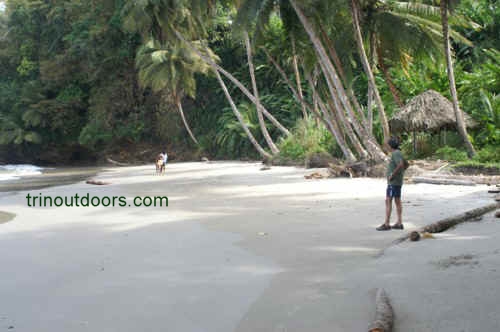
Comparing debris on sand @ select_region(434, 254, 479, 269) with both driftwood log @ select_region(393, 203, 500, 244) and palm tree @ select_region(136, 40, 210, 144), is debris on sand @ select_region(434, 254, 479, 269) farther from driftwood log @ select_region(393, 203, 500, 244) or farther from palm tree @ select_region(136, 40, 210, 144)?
palm tree @ select_region(136, 40, 210, 144)

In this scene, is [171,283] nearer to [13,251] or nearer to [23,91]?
[13,251]

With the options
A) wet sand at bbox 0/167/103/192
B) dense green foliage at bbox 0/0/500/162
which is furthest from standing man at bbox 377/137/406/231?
wet sand at bbox 0/167/103/192

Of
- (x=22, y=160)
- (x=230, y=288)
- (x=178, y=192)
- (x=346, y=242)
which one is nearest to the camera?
(x=230, y=288)

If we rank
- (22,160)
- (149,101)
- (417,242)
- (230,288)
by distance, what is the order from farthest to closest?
(22,160) < (149,101) < (417,242) < (230,288)

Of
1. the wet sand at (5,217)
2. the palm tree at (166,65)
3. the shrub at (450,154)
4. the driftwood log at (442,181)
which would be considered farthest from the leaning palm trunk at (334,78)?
the palm tree at (166,65)

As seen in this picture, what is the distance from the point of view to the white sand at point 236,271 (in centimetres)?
353

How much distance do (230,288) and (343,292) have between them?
0.98m

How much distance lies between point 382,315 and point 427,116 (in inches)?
494

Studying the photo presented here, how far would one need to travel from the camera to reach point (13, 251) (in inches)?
236

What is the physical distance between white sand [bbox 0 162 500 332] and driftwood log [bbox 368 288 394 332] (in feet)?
0.26

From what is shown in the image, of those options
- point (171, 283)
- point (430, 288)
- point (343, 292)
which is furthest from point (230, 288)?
point (430, 288)

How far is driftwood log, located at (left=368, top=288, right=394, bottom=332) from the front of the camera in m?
3.03

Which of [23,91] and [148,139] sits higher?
[23,91]

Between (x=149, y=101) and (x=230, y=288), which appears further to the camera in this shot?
(x=149, y=101)
